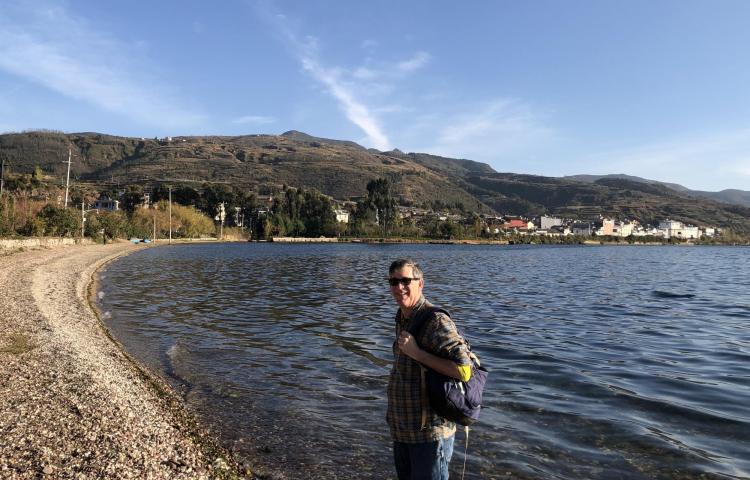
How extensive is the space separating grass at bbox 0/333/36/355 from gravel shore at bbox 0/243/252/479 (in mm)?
21

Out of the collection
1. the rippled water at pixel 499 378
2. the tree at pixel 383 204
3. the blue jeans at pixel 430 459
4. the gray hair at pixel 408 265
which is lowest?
the rippled water at pixel 499 378

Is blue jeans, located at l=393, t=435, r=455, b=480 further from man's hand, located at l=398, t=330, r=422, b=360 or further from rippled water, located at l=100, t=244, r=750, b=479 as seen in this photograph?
rippled water, located at l=100, t=244, r=750, b=479

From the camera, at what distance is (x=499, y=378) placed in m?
13.2

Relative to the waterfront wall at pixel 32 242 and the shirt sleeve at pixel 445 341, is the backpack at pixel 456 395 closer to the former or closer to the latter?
the shirt sleeve at pixel 445 341

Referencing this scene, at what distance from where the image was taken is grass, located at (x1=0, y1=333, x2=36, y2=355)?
41.6ft

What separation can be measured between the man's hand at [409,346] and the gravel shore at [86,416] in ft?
14.1

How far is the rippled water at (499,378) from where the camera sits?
856 cm

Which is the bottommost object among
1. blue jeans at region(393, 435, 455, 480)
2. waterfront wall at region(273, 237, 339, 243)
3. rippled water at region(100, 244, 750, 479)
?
waterfront wall at region(273, 237, 339, 243)

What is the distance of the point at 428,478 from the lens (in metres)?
4.37

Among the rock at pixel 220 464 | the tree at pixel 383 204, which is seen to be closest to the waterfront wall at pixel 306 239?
the tree at pixel 383 204

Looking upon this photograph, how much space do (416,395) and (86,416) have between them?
258 inches

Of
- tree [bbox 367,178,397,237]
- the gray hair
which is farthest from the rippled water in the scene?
tree [bbox 367,178,397,237]

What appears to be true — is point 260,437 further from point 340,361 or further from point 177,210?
point 177,210

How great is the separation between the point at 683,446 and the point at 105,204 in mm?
182858
